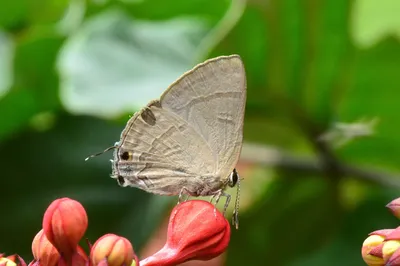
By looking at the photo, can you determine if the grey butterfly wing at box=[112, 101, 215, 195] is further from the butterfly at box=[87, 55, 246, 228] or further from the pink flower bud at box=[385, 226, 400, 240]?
the pink flower bud at box=[385, 226, 400, 240]

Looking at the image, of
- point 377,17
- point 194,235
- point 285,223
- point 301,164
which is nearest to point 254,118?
point 301,164

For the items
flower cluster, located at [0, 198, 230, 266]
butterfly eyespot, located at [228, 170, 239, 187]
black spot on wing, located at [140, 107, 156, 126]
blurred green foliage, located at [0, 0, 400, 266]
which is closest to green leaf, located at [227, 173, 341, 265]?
blurred green foliage, located at [0, 0, 400, 266]

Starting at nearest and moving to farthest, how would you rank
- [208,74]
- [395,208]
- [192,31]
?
[395,208] → [208,74] → [192,31]

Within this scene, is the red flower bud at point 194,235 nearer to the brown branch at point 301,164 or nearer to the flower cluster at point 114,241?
the flower cluster at point 114,241

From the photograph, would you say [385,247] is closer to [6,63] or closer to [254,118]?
[254,118]

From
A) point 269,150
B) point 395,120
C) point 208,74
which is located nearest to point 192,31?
point 269,150

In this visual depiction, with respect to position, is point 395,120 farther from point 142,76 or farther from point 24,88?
point 24,88
